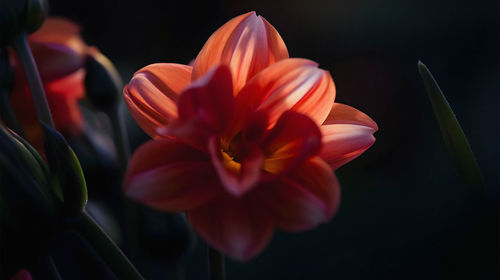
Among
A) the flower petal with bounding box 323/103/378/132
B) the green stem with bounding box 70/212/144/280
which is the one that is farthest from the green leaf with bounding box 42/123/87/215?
the flower petal with bounding box 323/103/378/132

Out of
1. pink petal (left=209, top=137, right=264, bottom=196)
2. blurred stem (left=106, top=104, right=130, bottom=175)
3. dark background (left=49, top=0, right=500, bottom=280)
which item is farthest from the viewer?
dark background (left=49, top=0, right=500, bottom=280)

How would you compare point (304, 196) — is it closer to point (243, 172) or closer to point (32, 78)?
point (243, 172)

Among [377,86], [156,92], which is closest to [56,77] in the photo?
[156,92]

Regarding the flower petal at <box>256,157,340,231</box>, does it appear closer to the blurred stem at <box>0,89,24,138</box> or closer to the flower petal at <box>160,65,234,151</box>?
the flower petal at <box>160,65,234,151</box>

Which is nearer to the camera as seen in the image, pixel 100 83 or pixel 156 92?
pixel 156 92

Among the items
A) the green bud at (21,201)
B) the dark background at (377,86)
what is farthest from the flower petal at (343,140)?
the dark background at (377,86)

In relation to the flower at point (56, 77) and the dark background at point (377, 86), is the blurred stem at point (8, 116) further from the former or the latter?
the dark background at point (377, 86)

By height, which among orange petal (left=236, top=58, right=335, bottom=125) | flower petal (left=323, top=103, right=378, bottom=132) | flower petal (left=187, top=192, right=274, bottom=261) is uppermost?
orange petal (left=236, top=58, right=335, bottom=125)
